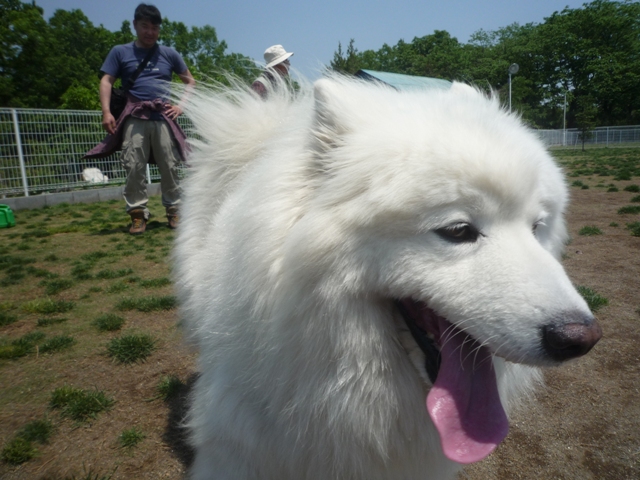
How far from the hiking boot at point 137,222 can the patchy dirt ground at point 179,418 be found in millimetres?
2579

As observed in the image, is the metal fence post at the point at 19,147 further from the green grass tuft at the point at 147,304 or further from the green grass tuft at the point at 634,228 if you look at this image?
the green grass tuft at the point at 634,228

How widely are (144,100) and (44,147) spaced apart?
15.7ft

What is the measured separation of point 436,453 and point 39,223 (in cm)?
669

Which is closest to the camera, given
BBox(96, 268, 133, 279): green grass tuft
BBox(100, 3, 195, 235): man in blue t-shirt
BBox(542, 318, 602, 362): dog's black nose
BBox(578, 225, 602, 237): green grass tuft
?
BBox(542, 318, 602, 362): dog's black nose

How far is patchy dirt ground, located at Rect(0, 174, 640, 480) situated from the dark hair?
11.0ft

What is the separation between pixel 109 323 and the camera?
2.87 meters

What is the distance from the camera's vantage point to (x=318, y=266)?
1.15m

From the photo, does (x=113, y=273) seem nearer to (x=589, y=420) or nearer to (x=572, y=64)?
(x=589, y=420)

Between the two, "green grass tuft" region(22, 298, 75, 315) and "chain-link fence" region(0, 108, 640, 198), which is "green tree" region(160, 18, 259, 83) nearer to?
"chain-link fence" region(0, 108, 640, 198)

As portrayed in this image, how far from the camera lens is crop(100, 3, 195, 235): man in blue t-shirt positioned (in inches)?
179

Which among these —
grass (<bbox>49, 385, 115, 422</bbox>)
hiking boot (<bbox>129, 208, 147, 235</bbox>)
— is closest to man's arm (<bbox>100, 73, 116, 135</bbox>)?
hiking boot (<bbox>129, 208, 147, 235</bbox>)

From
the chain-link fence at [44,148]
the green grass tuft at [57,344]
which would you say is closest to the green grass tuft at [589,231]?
the chain-link fence at [44,148]

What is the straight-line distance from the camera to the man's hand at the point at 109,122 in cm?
457

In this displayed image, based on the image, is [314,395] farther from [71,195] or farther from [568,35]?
[568,35]
